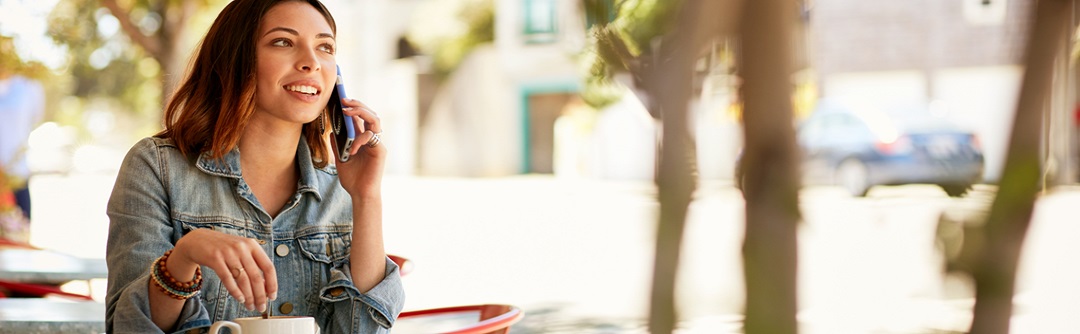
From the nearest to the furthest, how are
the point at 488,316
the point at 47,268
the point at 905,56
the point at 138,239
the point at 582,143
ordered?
the point at 138,239
the point at 488,316
the point at 47,268
the point at 905,56
the point at 582,143

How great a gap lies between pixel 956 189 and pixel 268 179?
95cm

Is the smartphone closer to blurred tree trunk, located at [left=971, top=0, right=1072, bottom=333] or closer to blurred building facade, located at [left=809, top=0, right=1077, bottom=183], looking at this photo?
blurred tree trunk, located at [left=971, top=0, right=1072, bottom=333]

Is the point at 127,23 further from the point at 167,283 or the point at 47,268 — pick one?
the point at 167,283

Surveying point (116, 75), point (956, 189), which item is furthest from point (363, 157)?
point (116, 75)

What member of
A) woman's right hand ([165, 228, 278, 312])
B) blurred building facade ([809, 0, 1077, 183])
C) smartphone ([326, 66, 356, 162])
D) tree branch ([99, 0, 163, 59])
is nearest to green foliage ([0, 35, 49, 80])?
tree branch ([99, 0, 163, 59])

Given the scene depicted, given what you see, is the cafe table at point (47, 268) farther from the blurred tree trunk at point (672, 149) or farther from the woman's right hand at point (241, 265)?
the blurred tree trunk at point (672, 149)

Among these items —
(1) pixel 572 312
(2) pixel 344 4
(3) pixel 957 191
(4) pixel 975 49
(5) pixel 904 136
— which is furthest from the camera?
(2) pixel 344 4

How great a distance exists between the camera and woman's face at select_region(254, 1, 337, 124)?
164cm

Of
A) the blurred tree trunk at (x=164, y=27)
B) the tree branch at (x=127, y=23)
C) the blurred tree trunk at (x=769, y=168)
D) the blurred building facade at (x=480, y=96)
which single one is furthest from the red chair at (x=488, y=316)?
the blurred building facade at (x=480, y=96)

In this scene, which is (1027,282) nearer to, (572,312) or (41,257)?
(41,257)

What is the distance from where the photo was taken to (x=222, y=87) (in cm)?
167

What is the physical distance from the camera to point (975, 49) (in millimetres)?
19156

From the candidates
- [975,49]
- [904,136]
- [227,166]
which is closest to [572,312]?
[227,166]

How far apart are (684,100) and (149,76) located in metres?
28.2
